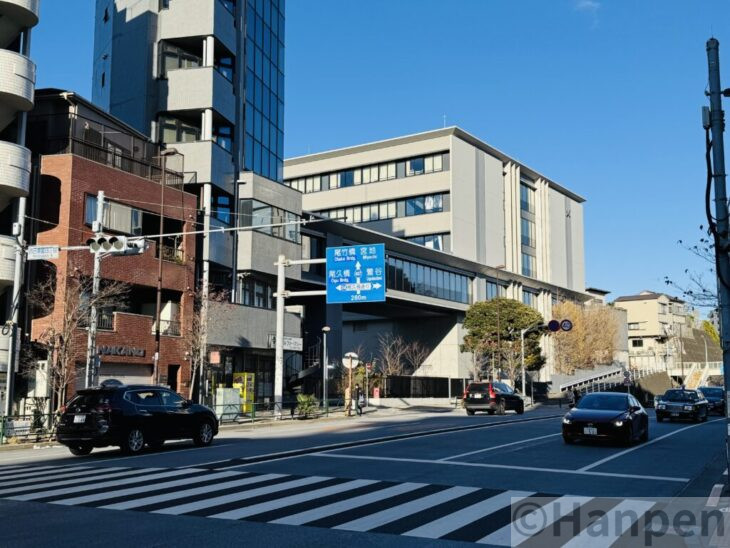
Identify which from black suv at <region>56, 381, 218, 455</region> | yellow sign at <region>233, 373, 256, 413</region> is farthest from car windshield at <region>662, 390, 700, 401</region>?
black suv at <region>56, 381, 218, 455</region>

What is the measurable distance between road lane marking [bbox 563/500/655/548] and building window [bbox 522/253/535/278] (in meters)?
72.2

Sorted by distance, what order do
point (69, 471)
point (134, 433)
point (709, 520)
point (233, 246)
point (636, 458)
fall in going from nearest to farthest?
1. point (709, 520)
2. point (69, 471)
3. point (636, 458)
4. point (134, 433)
5. point (233, 246)

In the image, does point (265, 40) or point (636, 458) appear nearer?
point (636, 458)

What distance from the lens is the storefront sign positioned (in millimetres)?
32281

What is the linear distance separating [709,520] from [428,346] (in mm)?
63091

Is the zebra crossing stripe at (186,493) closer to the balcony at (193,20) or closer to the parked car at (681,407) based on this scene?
the parked car at (681,407)

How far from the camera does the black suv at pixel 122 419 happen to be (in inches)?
733

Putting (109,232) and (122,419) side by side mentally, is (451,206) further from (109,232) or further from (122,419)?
(122,419)

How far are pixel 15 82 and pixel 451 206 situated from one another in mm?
46696

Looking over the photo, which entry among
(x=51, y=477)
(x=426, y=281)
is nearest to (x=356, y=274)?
(x=51, y=477)

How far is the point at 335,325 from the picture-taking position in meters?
54.6

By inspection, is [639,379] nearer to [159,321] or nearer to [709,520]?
[159,321]

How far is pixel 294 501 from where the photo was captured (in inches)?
445

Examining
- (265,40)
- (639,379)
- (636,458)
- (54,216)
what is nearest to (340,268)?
(54,216)
